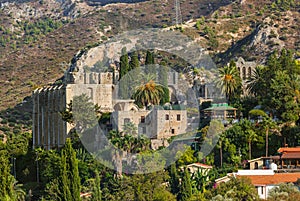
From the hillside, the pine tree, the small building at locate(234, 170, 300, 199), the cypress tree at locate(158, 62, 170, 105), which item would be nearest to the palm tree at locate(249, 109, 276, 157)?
the small building at locate(234, 170, 300, 199)

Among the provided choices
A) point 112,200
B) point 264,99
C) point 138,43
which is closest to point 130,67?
point 264,99

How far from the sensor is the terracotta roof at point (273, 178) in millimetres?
66812

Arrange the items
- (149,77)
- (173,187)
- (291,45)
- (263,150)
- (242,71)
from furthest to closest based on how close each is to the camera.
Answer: (291,45) → (242,71) → (149,77) → (263,150) → (173,187)

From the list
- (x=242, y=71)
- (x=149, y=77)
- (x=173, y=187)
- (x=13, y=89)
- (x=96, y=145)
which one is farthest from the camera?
(x=13, y=89)

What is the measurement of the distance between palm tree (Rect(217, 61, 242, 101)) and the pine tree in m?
19.4

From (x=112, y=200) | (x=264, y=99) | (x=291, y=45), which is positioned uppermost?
(x=291, y=45)

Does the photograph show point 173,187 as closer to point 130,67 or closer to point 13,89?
point 130,67

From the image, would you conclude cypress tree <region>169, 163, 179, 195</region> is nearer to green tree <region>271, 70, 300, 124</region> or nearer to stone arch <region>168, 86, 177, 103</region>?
green tree <region>271, 70, 300, 124</region>

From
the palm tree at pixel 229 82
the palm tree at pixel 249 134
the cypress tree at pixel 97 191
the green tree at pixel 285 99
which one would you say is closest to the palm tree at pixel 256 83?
the palm tree at pixel 229 82

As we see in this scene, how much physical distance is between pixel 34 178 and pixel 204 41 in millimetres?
63269

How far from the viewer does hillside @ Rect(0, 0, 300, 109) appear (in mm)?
133000

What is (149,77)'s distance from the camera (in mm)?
91062

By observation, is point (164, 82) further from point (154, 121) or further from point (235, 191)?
point (235, 191)

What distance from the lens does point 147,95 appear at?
8694 centimetres
